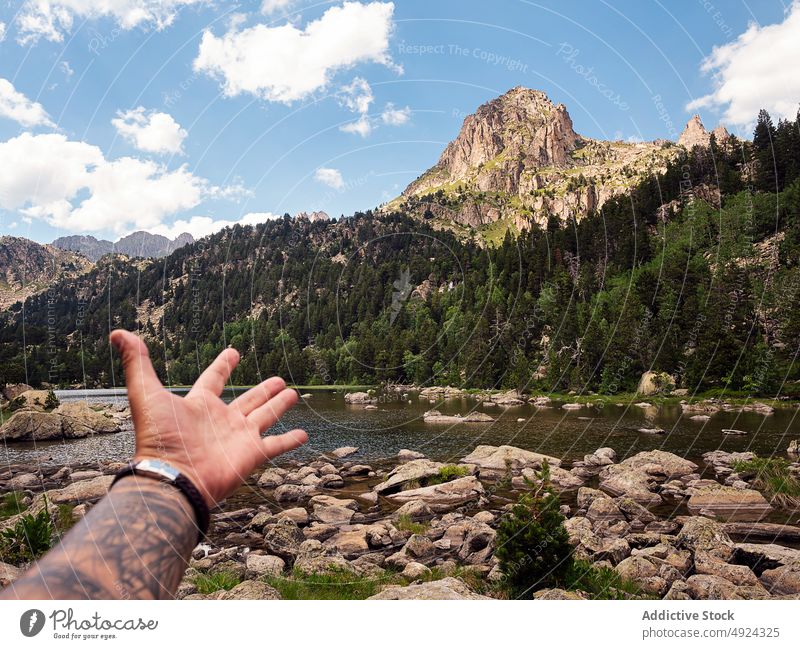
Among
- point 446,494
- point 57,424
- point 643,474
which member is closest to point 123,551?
point 446,494

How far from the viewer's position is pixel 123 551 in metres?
1.76

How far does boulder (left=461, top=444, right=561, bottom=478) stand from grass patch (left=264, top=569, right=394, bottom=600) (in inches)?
542

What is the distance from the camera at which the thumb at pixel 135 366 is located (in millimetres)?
1999

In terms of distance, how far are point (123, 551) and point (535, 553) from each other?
7.23 m

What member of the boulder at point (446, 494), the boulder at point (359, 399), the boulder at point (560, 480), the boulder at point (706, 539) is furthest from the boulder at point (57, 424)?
the boulder at point (706, 539)

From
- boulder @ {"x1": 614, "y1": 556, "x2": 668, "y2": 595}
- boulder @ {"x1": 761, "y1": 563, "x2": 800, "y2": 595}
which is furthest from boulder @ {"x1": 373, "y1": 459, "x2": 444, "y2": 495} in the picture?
boulder @ {"x1": 761, "y1": 563, "x2": 800, "y2": 595}

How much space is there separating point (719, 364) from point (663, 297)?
1672 centimetres

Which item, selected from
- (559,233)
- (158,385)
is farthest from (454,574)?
(559,233)

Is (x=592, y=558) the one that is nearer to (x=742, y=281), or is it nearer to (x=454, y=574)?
(x=454, y=574)

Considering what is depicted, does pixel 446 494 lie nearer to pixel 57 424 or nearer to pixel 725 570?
pixel 725 570

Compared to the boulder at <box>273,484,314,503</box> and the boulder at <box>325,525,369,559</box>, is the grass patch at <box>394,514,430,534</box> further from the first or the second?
the boulder at <box>273,484,314,503</box>

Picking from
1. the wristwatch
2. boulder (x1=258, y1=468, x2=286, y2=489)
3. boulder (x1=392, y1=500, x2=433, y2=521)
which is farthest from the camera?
boulder (x1=258, y1=468, x2=286, y2=489)

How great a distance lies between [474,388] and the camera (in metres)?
65.9

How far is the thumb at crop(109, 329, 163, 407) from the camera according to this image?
200 cm
